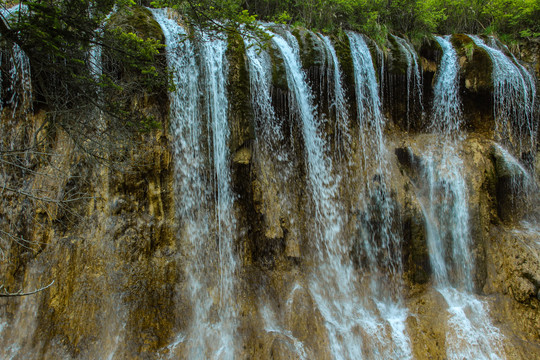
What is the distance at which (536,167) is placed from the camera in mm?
8477

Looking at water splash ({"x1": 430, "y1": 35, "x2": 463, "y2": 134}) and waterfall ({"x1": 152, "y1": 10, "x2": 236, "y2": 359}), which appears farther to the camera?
water splash ({"x1": 430, "y1": 35, "x2": 463, "y2": 134})

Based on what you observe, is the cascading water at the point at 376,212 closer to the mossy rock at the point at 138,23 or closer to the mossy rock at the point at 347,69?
the mossy rock at the point at 347,69

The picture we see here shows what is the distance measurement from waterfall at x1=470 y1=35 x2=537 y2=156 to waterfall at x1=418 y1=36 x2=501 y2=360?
94cm

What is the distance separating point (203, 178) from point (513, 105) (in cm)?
847

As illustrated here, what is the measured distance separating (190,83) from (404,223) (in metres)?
5.78

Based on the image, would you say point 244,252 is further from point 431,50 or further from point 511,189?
point 431,50

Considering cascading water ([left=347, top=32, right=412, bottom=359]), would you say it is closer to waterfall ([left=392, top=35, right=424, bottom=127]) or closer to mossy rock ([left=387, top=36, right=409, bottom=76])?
mossy rock ([left=387, top=36, right=409, bottom=76])

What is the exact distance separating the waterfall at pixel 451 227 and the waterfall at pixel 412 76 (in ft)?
1.82

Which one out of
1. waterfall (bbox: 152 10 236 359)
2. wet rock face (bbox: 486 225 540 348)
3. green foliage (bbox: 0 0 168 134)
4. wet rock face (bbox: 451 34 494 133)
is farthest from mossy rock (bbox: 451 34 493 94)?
green foliage (bbox: 0 0 168 134)

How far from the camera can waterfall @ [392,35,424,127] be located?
848 cm

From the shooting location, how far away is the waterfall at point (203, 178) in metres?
6.12

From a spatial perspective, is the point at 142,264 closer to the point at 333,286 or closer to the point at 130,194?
the point at 130,194

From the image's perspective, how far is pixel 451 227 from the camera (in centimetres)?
749

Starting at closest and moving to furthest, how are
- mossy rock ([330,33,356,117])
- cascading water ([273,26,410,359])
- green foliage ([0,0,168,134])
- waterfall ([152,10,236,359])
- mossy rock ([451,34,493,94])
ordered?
green foliage ([0,0,168,134]), cascading water ([273,26,410,359]), waterfall ([152,10,236,359]), mossy rock ([330,33,356,117]), mossy rock ([451,34,493,94])
